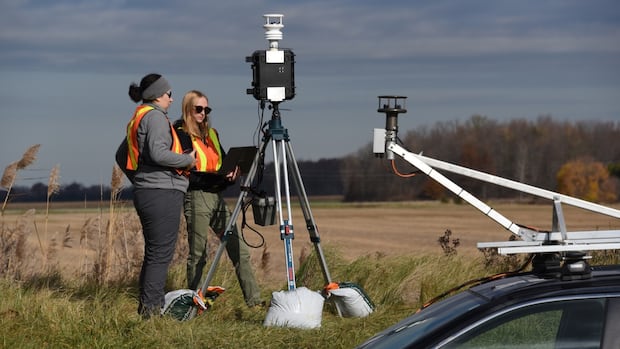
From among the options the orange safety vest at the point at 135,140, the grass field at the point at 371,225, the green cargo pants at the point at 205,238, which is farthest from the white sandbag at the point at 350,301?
the orange safety vest at the point at 135,140

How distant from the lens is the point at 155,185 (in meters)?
8.76

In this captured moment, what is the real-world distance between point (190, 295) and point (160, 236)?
606mm

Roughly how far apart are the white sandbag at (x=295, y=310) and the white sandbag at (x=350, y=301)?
0.46 m

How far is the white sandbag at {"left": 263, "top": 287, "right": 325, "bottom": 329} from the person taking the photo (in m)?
8.55

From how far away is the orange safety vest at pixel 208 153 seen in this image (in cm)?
913

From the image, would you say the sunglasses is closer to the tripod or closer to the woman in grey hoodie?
the woman in grey hoodie

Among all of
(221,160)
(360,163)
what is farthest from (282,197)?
(360,163)

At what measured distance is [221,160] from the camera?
9.30 metres

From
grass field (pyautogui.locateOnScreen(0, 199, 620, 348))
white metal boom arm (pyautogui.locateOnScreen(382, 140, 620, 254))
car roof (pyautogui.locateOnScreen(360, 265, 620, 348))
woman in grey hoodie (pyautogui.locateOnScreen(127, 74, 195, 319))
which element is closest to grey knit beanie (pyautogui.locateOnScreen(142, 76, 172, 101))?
woman in grey hoodie (pyautogui.locateOnScreen(127, 74, 195, 319))

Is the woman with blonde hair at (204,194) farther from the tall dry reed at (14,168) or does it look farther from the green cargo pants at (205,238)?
the tall dry reed at (14,168)

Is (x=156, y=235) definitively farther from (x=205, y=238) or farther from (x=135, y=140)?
(x=135, y=140)

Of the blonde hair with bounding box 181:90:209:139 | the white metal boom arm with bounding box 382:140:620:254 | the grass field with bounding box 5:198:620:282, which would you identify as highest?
the blonde hair with bounding box 181:90:209:139

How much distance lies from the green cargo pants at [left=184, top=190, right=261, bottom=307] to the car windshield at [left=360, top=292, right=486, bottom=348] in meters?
4.38

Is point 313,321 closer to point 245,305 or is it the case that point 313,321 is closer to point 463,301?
point 245,305
